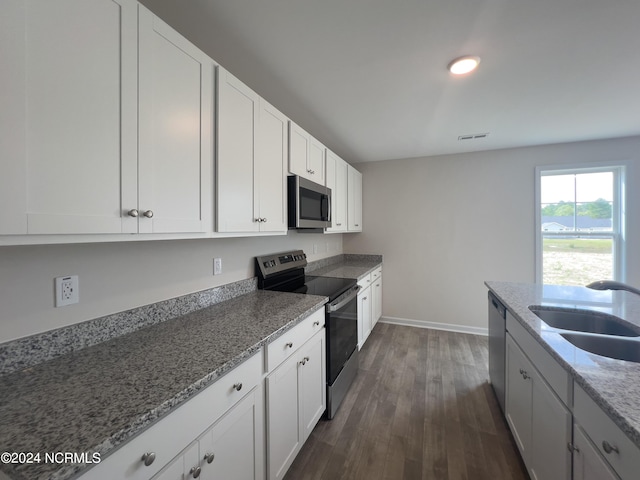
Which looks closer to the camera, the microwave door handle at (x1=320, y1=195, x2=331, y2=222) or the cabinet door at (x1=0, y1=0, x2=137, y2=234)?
the cabinet door at (x1=0, y1=0, x2=137, y2=234)

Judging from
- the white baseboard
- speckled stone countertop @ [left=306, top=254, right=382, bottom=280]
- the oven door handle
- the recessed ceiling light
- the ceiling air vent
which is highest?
the ceiling air vent

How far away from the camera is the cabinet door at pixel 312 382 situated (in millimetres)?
1584

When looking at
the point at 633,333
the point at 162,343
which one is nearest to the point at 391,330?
the point at 633,333

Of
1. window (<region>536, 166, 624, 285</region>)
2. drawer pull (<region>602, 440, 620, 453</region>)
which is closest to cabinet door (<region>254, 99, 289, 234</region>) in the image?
drawer pull (<region>602, 440, 620, 453</region>)

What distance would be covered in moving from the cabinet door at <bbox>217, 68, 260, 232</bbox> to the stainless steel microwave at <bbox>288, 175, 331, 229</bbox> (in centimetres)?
45

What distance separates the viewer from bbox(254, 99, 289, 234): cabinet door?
1719 mm

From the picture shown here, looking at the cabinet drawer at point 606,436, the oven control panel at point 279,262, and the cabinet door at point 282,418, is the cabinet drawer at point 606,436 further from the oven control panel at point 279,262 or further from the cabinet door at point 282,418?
the oven control panel at point 279,262

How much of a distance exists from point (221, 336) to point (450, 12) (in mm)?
1900

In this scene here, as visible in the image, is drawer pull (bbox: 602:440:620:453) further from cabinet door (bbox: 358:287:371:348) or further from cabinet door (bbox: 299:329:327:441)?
cabinet door (bbox: 358:287:371:348)

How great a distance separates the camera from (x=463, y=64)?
1663mm

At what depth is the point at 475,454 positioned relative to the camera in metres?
1.67

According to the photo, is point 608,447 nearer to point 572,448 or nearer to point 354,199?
point 572,448

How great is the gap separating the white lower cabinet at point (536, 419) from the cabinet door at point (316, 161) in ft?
6.48

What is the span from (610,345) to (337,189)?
2451mm
